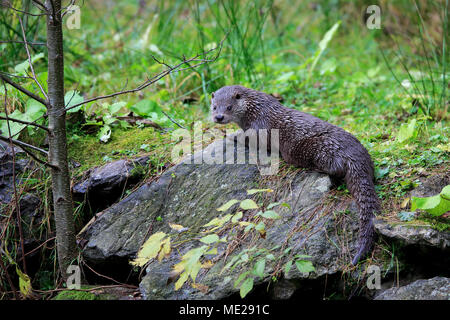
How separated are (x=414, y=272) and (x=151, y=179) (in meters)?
1.95

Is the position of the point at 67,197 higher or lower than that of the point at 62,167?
lower

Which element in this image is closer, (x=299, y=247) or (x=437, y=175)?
(x=299, y=247)

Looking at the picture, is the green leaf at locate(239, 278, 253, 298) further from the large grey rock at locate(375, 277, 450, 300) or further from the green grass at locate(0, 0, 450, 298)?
the green grass at locate(0, 0, 450, 298)

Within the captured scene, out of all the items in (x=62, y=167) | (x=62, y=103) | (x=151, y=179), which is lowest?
(x=151, y=179)

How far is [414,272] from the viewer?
263 centimetres

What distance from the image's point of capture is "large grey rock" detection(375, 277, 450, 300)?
2387 mm

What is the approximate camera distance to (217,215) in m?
3.16

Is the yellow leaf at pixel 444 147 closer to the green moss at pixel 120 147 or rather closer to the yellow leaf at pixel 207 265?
the yellow leaf at pixel 207 265

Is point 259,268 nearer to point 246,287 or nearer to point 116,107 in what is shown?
point 246,287

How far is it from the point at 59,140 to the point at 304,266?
5.45 feet

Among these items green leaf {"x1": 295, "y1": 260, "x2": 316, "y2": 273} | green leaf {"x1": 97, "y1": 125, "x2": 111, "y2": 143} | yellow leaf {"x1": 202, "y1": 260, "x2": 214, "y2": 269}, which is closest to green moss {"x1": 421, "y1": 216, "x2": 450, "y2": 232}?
green leaf {"x1": 295, "y1": 260, "x2": 316, "y2": 273}

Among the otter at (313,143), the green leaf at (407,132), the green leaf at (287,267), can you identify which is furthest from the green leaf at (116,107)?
the green leaf at (407,132)

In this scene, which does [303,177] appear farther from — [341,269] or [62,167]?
[62,167]
